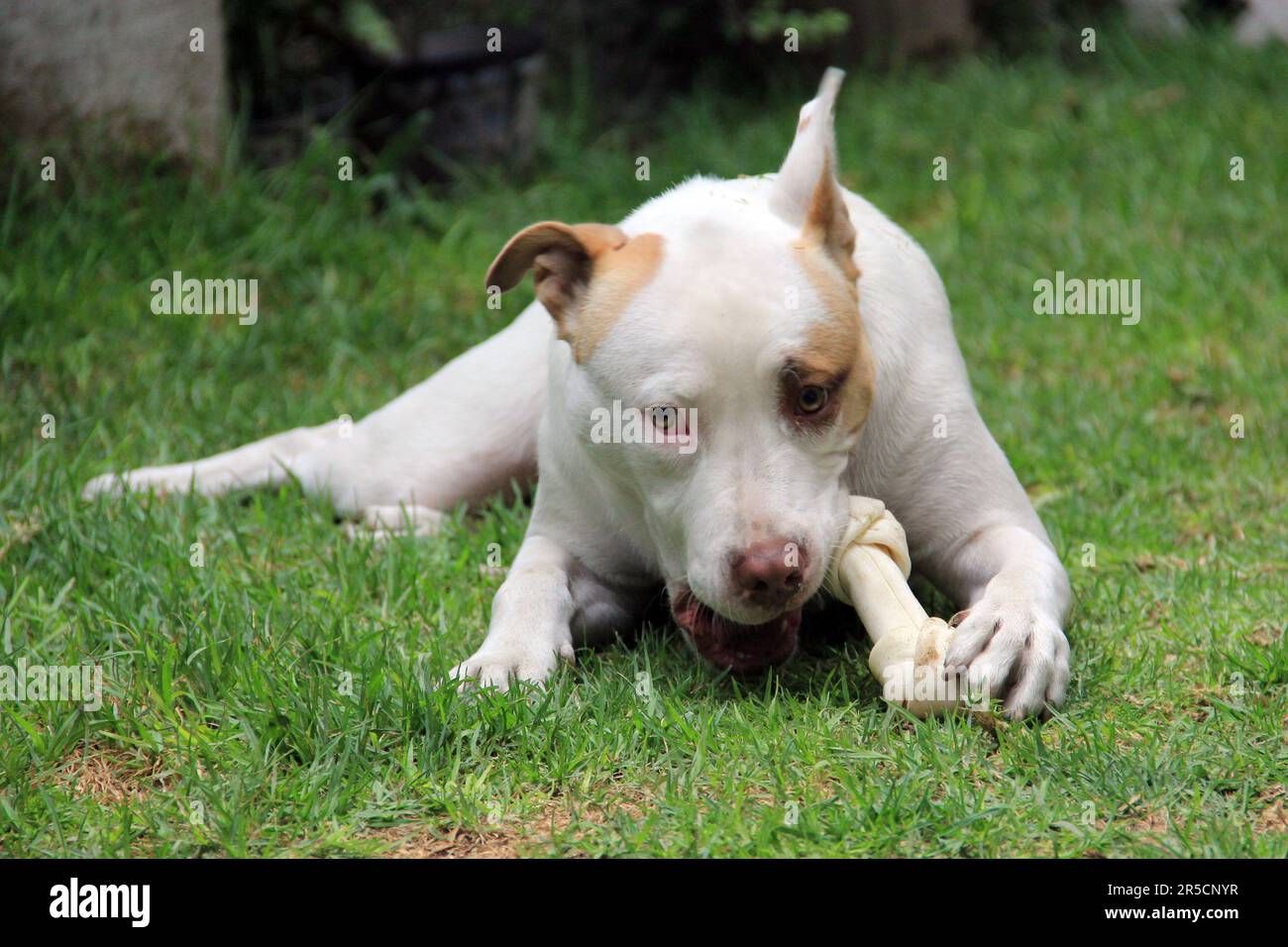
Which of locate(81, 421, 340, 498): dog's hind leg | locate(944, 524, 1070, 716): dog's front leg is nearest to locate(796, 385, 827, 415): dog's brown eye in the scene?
locate(944, 524, 1070, 716): dog's front leg

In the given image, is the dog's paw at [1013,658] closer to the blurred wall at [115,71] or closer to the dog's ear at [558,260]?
the dog's ear at [558,260]

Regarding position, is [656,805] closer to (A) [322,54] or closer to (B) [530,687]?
(B) [530,687]

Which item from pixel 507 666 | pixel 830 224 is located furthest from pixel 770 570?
pixel 830 224

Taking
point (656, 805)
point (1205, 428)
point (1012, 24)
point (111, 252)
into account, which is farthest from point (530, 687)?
point (1012, 24)

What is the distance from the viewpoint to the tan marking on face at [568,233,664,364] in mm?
2953

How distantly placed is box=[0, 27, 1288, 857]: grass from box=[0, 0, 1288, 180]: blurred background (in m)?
0.24

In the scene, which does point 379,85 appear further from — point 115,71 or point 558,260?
point 558,260

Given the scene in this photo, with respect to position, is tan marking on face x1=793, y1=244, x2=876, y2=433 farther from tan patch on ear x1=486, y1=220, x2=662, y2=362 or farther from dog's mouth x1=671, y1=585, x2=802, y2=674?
A: dog's mouth x1=671, y1=585, x2=802, y2=674

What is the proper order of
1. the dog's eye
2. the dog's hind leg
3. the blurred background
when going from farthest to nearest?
1. the blurred background
2. the dog's hind leg
3. the dog's eye

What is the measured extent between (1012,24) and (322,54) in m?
4.21

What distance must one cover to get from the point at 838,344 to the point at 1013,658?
672 millimetres

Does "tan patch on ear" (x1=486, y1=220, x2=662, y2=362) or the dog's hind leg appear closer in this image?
"tan patch on ear" (x1=486, y1=220, x2=662, y2=362)

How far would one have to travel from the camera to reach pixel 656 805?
257 cm

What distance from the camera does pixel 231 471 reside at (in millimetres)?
4375
